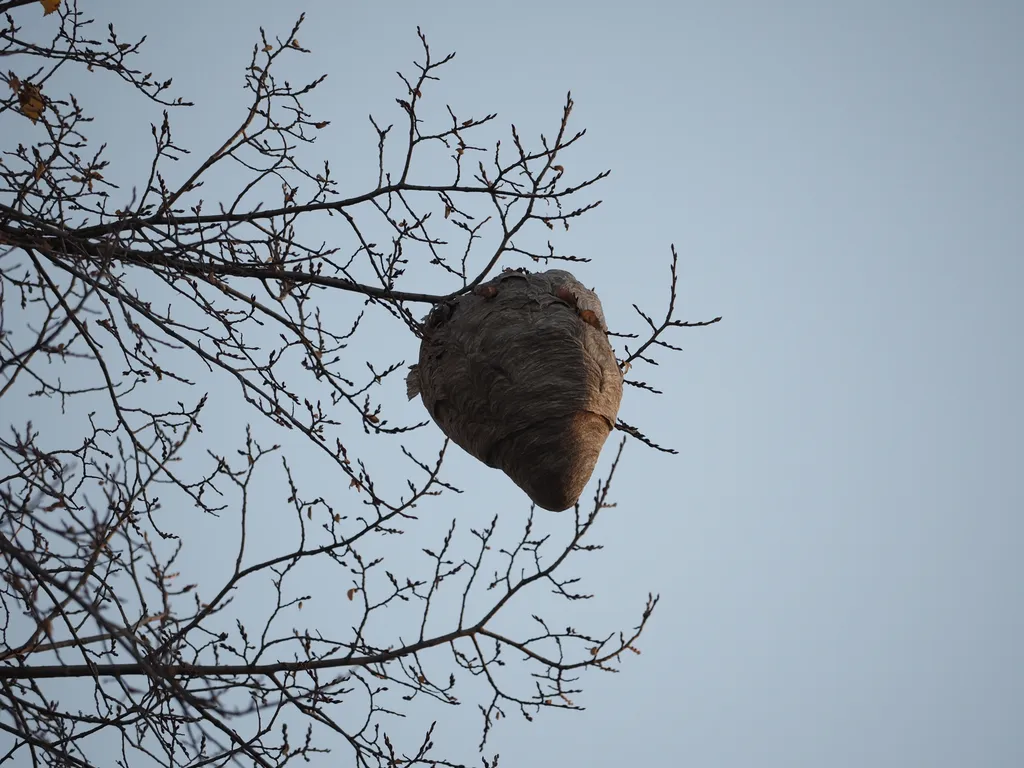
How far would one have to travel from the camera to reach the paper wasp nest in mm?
2744

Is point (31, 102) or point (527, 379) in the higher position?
point (31, 102)

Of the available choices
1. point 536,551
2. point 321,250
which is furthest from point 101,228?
point 536,551

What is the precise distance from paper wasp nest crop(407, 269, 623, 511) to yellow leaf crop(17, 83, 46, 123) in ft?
4.76

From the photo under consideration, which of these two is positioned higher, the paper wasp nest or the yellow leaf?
the yellow leaf

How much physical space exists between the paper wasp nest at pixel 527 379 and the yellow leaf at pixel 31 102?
145cm

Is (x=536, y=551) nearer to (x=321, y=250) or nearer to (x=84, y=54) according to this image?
(x=321, y=250)

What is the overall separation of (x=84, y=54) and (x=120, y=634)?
2436 millimetres

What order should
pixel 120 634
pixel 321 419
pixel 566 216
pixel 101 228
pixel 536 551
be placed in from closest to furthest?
pixel 120 634 → pixel 101 228 → pixel 321 419 → pixel 566 216 → pixel 536 551

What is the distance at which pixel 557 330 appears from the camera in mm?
2840

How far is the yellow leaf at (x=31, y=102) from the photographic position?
9.13 feet

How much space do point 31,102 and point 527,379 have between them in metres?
1.88

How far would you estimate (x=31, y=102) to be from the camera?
9.23ft

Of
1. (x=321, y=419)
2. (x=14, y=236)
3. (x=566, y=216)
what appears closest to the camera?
(x=14, y=236)

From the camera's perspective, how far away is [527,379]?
2762 millimetres
